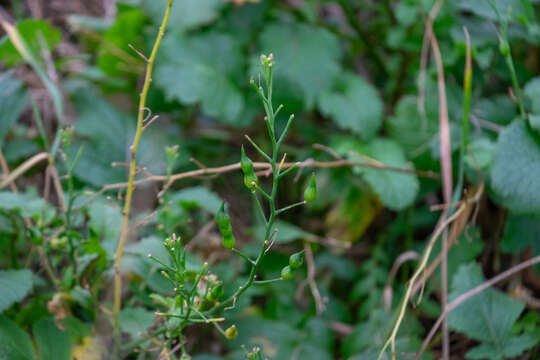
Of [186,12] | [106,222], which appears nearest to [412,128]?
[186,12]

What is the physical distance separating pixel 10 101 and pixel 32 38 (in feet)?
0.77

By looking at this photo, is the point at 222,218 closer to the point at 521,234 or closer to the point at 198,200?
the point at 198,200

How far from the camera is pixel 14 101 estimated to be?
1.22 meters

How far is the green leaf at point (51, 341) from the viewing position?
79cm

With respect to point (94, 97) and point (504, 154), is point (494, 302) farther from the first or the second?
point (94, 97)

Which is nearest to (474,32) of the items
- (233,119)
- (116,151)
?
(233,119)

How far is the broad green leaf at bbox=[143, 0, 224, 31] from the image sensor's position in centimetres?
135

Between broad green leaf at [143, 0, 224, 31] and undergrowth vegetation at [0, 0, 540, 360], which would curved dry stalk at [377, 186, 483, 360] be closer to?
undergrowth vegetation at [0, 0, 540, 360]

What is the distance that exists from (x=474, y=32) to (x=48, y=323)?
48.4 inches

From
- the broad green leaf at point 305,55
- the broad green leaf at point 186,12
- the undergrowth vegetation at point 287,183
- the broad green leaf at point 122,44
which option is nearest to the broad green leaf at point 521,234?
the undergrowth vegetation at point 287,183

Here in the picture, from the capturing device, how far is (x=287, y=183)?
4.96ft

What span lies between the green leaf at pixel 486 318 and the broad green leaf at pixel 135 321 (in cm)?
57

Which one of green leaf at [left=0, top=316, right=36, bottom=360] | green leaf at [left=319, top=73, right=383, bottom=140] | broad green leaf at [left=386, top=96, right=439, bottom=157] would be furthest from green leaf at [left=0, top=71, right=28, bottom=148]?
broad green leaf at [left=386, top=96, right=439, bottom=157]

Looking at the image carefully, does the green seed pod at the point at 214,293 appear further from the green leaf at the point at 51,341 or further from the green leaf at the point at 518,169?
the green leaf at the point at 518,169
